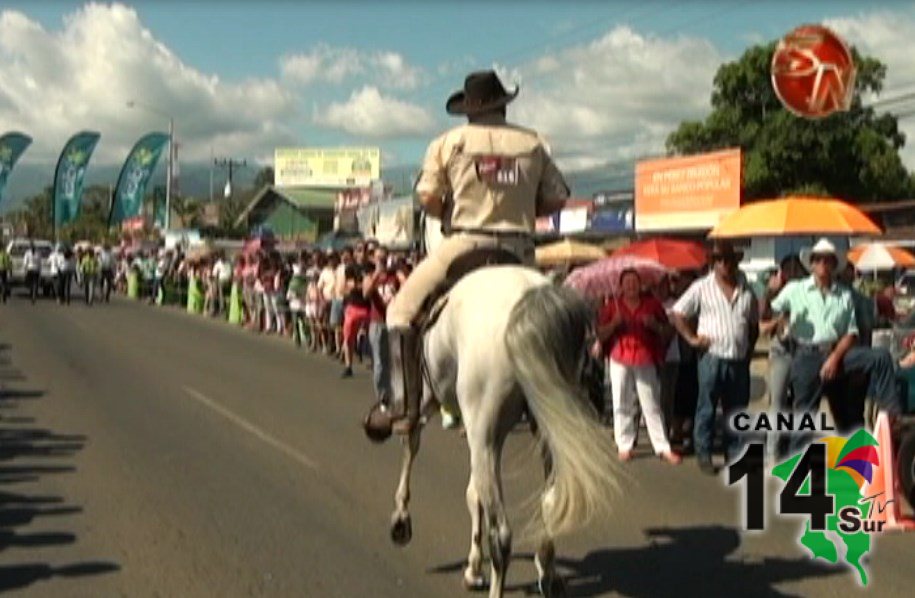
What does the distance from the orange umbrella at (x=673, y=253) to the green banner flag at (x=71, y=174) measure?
33.8 metres

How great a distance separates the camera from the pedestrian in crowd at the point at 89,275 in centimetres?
3738

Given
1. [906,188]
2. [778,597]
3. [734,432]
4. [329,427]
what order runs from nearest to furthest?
1. [778,597]
2. [734,432]
3. [329,427]
4. [906,188]

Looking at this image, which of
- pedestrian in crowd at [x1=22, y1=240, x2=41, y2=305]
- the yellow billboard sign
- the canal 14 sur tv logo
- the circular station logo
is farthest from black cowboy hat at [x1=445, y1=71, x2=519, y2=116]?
the yellow billboard sign

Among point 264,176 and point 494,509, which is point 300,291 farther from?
point 264,176

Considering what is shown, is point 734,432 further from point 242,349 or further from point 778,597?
point 242,349

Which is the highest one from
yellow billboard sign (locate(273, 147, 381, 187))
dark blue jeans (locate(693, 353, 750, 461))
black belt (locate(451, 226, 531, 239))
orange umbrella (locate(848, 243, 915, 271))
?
yellow billboard sign (locate(273, 147, 381, 187))

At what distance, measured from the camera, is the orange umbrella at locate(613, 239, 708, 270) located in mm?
18125

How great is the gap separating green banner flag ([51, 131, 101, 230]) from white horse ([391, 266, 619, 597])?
147 ft

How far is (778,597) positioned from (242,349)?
57.6 ft

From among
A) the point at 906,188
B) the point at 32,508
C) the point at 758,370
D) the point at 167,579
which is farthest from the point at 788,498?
the point at 906,188

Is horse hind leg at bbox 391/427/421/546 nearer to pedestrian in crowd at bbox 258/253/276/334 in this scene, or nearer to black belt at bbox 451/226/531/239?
black belt at bbox 451/226/531/239

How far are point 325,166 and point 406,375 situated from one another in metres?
89.1

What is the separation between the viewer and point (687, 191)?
3294cm

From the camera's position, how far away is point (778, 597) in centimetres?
663
